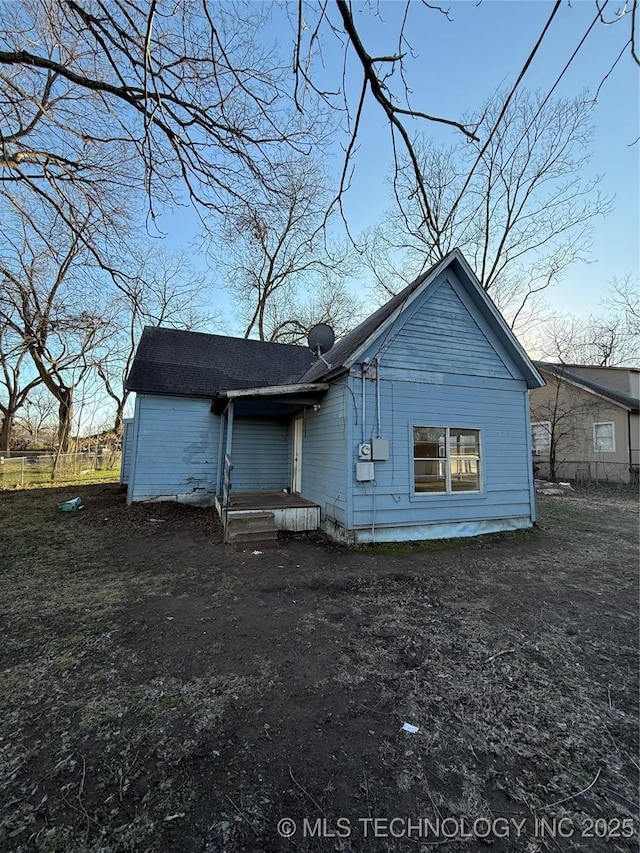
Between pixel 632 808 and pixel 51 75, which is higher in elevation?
pixel 51 75

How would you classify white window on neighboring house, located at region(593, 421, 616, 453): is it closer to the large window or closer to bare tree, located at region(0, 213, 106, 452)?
the large window

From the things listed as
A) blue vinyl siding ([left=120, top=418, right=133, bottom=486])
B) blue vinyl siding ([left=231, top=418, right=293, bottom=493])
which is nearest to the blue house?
blue vinyl siding ([left=231, top=418, right=293, bottom=493])

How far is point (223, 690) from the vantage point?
2676 millimetres

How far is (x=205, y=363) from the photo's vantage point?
40.2ft

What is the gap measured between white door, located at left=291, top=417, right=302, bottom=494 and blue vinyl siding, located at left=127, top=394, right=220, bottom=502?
2.52 metres

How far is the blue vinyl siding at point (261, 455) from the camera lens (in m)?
11.2

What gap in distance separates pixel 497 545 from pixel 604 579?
75.7 inches

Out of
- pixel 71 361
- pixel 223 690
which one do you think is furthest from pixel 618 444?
pixel 71 361

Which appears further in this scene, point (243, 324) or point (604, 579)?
point (243, 324)

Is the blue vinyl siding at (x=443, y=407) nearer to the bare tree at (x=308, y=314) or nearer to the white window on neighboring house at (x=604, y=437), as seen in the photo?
the white window on neighboring house at (x=604, y=437)

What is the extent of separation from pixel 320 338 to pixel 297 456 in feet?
11.1

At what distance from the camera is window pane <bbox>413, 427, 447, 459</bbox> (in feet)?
24.0

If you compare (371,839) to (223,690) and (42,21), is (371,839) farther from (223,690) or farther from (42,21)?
(42,21)

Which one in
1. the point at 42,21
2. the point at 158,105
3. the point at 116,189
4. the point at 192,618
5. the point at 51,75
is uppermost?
the point at 51,75
